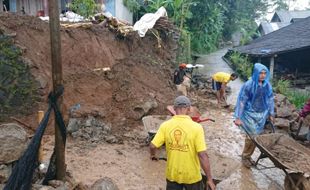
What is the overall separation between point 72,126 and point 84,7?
5.72 meters

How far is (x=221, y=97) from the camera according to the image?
12969mm

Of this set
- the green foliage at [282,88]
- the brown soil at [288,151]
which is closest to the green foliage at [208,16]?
the green foliage at [282,88]

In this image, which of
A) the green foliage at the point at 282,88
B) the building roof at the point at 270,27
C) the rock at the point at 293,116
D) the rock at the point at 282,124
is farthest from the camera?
the building roof at the point at 270,27

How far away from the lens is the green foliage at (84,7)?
12.3m

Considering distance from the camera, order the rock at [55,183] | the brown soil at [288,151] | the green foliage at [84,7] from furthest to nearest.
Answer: the green foliage at [84,7]
the brown soil at [288,151]
the rock at [55,183]

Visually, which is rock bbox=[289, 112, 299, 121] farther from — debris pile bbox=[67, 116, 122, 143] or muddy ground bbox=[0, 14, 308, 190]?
debris pile bbox=[67, 116, 122, 143]

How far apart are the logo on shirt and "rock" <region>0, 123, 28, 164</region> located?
1.90 metres

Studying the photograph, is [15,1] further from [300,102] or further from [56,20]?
[300,102]

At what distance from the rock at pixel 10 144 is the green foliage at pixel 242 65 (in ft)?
50.1

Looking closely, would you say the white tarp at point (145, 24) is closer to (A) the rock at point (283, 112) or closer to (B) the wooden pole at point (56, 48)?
(A) the rock at point (283, 112)

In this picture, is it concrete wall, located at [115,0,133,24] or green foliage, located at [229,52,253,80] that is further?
green foliage, located at [229,52,253,80]

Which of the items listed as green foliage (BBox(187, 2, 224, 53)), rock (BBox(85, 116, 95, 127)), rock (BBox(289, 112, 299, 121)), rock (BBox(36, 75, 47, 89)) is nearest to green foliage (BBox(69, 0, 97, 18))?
rock (BBox(36, 75, 47, 89))

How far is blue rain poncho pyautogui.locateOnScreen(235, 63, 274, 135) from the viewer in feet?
20.9

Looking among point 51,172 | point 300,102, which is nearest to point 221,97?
point 300,102
